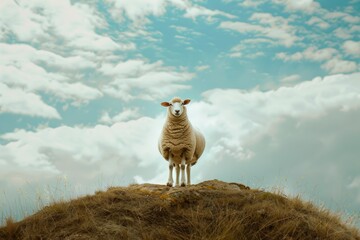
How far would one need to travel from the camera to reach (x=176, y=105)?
535 inches

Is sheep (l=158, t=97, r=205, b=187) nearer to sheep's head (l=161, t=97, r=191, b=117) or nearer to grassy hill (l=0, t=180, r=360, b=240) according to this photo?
sheep's head (l=161, t=97, r=191, b=117)

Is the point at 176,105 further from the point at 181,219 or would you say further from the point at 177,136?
the point at 181,219

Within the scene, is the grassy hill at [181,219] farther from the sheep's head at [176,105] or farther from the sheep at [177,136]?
the sheep's head at [176,105]

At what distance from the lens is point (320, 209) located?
468 inches

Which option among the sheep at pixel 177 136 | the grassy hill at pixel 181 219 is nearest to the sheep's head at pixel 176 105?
the sheep at pixel 177 136

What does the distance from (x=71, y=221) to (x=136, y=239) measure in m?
1.88

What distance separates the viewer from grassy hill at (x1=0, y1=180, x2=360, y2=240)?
356 inches

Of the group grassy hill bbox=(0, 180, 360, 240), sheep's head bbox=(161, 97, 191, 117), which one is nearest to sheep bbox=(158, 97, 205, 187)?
sheep's head bbox=(161, 97, 191, 117)

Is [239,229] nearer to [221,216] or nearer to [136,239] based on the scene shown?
[221,216]

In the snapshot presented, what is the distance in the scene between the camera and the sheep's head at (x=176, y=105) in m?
13.5

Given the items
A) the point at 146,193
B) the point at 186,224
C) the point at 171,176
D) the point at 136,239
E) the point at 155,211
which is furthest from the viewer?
the point at 171,176

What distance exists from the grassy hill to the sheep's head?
319 cm

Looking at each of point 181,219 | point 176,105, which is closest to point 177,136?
point 176,105

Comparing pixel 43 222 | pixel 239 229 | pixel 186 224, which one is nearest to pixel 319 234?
pixel 239 229
